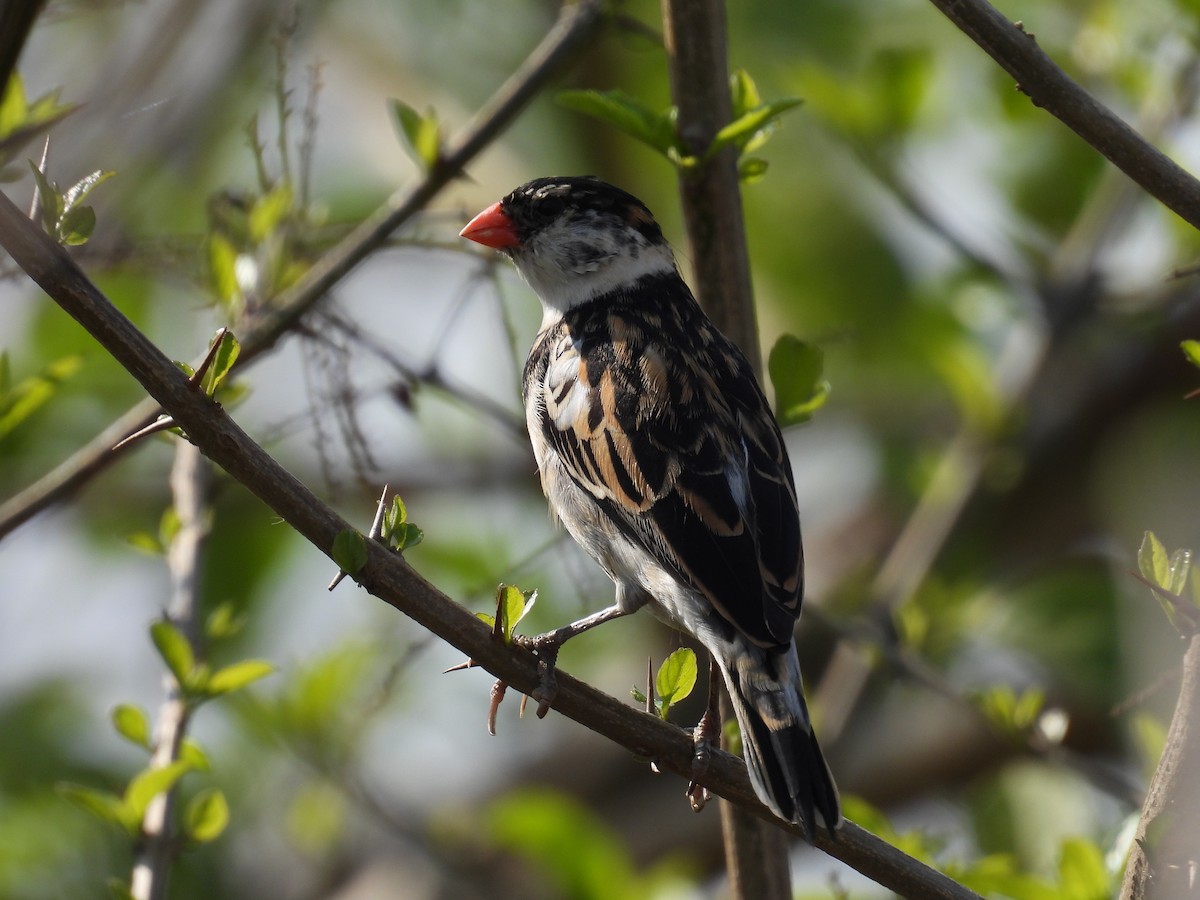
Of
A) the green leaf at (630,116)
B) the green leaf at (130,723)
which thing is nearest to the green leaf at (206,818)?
the green leaf at (130,723)

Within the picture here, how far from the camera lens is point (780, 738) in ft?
9.12

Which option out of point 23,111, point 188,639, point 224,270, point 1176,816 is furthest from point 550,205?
point 1176,816

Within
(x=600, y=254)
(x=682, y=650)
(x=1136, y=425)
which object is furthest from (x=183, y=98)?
(x=1136, y=425)

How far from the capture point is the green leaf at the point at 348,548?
7.63 ft

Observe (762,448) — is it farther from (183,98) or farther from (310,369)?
(183,98)

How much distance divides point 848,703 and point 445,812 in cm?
208

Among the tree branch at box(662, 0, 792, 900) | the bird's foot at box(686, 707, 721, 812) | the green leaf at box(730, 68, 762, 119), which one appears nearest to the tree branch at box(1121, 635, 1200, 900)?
the bird's foot at box(686, 707, 721, 812)

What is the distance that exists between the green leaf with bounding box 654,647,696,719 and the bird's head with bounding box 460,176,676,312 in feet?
6.02

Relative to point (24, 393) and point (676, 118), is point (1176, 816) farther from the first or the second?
point (24, 393)

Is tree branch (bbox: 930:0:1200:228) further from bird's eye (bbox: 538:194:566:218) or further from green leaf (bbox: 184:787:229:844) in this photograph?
green leaf (bbox: 184:787:229:844)

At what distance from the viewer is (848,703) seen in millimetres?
4598

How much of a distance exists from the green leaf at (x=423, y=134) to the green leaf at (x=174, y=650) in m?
1.23

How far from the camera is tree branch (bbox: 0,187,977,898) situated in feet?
7.06

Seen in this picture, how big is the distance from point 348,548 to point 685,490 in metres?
1.15
